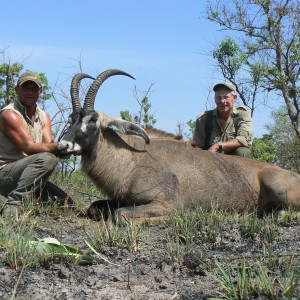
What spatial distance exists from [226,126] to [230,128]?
69 mm

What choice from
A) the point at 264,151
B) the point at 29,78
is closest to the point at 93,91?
the point at 29,78

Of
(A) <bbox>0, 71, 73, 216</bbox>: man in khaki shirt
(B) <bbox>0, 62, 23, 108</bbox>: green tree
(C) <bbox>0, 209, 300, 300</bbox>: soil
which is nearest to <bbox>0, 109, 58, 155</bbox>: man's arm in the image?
(A) <bbox>0, 71, 73, 216</bbox>: man in khaki shirt

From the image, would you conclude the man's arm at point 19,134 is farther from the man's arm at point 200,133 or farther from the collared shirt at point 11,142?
the man's arm at point 200,133

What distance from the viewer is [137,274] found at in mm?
4484

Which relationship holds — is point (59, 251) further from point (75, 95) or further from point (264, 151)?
point (264, 151)

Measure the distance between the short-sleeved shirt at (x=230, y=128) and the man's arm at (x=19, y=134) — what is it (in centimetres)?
279

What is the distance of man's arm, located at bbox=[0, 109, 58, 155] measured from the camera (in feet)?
24.6

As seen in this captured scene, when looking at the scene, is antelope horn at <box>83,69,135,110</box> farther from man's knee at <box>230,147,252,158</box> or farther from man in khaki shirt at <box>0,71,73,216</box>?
man's knee at <box>230,147,252,158</box>

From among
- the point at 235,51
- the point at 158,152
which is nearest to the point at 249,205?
the point at 158,152

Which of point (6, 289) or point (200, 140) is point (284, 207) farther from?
point (6, 289)

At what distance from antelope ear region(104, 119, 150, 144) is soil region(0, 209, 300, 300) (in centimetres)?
246

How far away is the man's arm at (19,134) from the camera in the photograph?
7.49 meters

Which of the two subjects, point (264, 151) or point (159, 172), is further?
point (264, 151)

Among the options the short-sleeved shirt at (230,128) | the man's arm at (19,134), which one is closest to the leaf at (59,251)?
the man's arm at (19,134)
